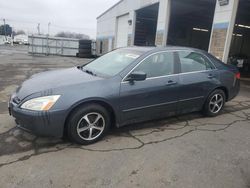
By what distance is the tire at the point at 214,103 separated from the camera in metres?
4.68

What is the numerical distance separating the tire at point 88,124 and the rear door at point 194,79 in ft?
5.36

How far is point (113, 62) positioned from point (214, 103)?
2.42m

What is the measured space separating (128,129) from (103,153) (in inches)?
37.4

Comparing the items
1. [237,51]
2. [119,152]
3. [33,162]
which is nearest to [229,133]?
[119,152]

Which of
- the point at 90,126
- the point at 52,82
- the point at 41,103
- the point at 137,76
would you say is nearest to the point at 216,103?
the point at 137,76

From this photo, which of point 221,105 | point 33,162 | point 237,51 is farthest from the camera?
point 237,51

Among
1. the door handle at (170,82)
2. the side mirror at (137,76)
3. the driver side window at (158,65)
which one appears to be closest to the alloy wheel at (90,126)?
the side mirror at (137,76)

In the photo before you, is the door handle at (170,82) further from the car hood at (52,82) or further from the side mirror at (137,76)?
the car hood at (52,82)

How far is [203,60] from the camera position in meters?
4.61

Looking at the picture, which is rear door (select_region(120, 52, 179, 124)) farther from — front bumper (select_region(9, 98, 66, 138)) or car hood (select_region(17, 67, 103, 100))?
front bumper (select_region(9, 98, 66, 138))

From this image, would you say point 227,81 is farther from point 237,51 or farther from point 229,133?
point 237,51

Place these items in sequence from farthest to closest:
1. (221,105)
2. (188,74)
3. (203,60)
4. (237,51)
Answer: (237,51) < (221,105) < (203,60) < (188,74)

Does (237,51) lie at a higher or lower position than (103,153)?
higher

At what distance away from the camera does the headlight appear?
2.98 metres
